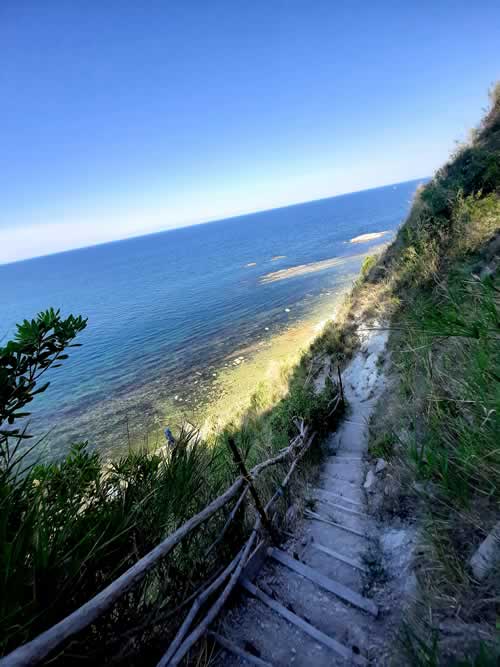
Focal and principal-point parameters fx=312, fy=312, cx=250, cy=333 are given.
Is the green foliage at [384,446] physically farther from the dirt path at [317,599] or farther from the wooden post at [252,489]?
the wooden post at [252,489]

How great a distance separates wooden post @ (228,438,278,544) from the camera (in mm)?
3441

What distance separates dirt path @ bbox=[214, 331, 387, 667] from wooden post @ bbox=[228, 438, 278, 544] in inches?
9.5

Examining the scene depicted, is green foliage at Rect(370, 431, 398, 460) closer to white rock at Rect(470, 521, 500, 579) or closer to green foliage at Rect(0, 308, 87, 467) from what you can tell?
white rock at Rect(470, 521, 500, 579)

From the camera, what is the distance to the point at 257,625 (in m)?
2.72

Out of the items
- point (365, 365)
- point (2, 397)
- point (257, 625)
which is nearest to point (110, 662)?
point (257, 625)

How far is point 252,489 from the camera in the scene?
3.54m

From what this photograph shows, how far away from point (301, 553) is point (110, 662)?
252 centimetres

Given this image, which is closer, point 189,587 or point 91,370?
point 189,587

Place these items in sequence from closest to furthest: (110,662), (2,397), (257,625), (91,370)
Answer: (110,662) → (2,397) → (257,625) → (91,370)

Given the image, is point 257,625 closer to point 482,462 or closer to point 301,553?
point 301,553

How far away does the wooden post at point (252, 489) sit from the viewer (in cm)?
344

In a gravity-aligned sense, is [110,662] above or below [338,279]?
A: above

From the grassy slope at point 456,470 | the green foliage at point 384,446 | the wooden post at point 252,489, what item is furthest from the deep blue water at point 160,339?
the grassy slope at point 456,470

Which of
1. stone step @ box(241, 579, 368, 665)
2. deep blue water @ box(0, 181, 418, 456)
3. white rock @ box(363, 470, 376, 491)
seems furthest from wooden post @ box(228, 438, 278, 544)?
deep blue water @ box(0, 181, 418, 456)
